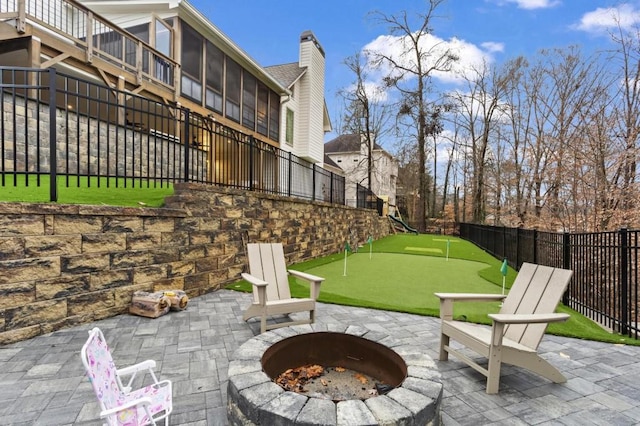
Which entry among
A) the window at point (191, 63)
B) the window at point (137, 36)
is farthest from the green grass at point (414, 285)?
the window at point (137, 36)

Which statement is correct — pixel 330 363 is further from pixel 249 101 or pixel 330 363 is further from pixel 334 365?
pixel 249 101

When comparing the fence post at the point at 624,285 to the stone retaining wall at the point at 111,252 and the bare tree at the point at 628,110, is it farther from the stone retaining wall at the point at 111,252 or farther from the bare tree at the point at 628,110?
the bare tree at the point at 628,110

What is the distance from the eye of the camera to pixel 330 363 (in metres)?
2.88

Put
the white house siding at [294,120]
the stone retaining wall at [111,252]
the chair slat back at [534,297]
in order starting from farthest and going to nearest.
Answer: the white house siding at [294,120] → the stone retaining wall at [111,252] → the chair slat back at [534,297]

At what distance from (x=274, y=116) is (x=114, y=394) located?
14573 mm

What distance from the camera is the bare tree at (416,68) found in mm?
19234

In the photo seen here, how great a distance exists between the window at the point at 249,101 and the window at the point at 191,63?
2336mm

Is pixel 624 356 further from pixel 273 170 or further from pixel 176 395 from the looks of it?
pixel 273 170

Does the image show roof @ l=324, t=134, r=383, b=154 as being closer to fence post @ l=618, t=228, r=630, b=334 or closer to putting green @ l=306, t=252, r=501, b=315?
putting green @ l=306, t=252, r=501, b=315

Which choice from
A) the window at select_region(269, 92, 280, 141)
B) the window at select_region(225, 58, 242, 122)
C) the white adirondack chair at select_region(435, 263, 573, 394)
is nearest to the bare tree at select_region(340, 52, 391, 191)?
the window at select_region(269, 92, 280, 141)

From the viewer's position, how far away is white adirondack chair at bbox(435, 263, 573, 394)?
261cm

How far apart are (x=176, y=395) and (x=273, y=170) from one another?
21.0 ft

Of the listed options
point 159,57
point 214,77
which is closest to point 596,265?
point 159,57

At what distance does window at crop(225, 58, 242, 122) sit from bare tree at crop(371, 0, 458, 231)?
1078 centimetres
